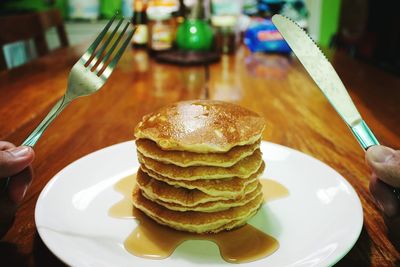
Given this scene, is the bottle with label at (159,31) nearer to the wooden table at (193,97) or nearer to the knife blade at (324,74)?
the wooden table at (193,97)

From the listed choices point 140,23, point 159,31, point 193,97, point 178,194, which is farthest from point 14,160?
point 140,23

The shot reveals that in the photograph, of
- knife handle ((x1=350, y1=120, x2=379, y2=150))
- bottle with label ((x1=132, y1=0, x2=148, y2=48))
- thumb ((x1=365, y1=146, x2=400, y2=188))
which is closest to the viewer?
thumb ((x1=365, y1=146, x2=400, y2=188))

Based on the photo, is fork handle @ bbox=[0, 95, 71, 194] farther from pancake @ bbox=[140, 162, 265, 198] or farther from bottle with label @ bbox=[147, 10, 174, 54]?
bottle with label @ bbox=[147, 10, 174, 54]

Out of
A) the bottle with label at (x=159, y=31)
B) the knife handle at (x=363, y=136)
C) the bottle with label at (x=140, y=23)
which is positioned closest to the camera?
the knife handle at (x=363, y=136)

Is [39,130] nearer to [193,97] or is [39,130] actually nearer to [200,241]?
[200,241]

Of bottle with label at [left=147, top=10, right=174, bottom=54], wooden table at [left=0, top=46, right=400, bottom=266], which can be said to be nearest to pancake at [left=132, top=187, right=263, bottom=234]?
wooden table at [left=0, top=46, right=400, bottom=266]

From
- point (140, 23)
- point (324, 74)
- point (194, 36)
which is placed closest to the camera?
point (324, 74)

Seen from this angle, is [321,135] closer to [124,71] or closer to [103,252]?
[103,252]

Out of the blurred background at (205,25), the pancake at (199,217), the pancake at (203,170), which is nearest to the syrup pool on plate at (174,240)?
the pancake at (199,217)
